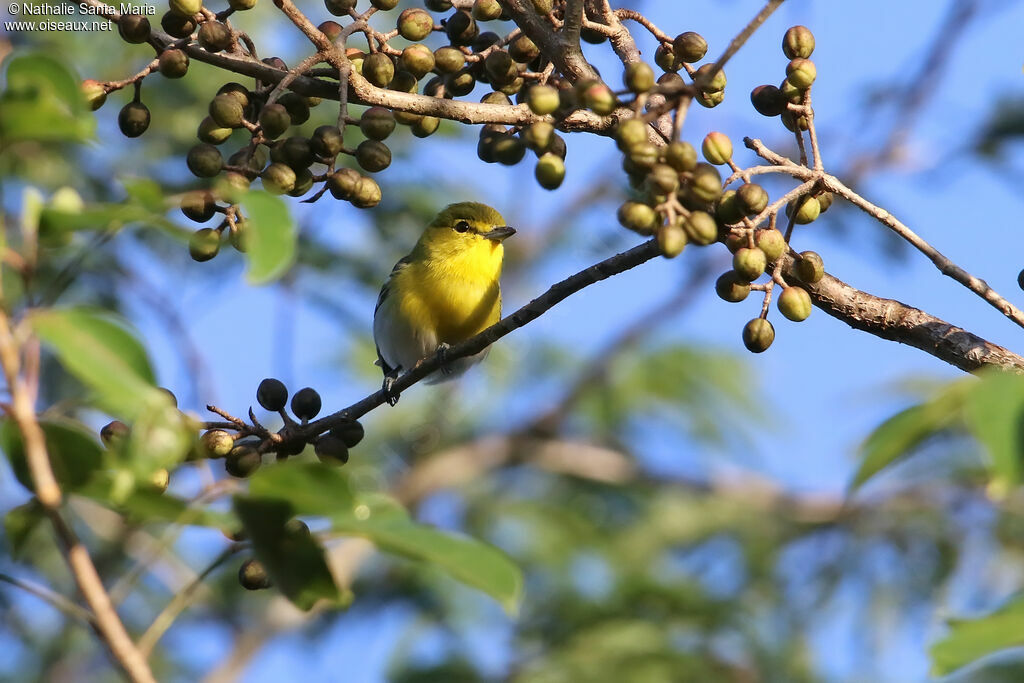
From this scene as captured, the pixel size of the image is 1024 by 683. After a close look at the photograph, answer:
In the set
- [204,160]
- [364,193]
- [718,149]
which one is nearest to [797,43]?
[718,149]

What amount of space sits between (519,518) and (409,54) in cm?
826

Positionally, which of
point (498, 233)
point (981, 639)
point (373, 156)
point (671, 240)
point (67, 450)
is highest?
point (498, 233)

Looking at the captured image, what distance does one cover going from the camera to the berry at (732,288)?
7.15 feet

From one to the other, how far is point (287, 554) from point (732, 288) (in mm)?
1015

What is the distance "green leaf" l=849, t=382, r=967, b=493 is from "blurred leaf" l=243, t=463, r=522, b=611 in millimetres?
430

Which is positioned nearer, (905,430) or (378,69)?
(905,430)

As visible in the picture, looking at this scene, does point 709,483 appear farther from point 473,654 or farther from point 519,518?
point 473,654

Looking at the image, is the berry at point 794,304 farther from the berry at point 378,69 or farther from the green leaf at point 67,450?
the green leaf at point 67,450

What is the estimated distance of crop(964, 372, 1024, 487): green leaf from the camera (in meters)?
1.16

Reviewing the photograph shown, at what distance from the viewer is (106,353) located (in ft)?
4.07

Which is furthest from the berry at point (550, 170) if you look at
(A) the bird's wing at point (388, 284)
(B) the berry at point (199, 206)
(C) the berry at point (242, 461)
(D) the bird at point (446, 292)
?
(A) the bird's wing at point (388, 284)

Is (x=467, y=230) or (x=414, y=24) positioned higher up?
(x=467, y=230)

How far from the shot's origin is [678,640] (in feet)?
24.6

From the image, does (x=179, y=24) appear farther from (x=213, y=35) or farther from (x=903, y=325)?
(x=903, y=325)
